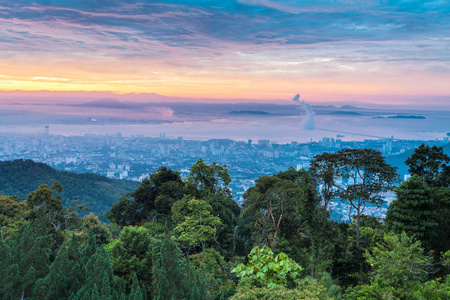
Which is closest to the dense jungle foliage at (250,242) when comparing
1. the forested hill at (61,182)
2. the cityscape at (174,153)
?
the forested hill at (61,182)

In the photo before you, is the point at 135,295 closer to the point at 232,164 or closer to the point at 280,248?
the point at 280,248

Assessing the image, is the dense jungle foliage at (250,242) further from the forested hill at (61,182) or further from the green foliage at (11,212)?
the forested hill at (61,182)

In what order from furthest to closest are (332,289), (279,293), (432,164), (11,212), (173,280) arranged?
(11,212) → (432,164) → (332,289) → (173,280) → (279,293)

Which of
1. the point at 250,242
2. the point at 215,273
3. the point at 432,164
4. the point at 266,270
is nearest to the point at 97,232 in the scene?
the point at 215,273

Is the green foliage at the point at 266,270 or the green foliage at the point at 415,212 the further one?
the green foliage at the point at 415,212

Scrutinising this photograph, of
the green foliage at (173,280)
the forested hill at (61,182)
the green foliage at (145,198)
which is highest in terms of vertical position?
the green foliage at (173,280)

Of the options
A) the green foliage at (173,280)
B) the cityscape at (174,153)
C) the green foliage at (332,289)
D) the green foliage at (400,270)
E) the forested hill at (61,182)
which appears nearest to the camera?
the green foliage at (173,280)

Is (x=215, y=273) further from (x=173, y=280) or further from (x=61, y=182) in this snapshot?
(x=61, y=182)
